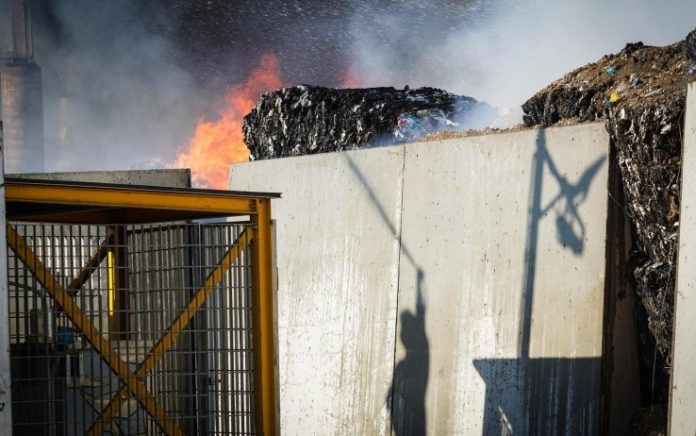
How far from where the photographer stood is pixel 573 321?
6418mm

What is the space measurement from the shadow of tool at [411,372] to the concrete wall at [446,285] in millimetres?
12

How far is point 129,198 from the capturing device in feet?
14.3

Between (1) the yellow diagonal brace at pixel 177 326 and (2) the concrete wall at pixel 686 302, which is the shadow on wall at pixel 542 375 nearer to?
(2) the concrete wall at pixel 686 302

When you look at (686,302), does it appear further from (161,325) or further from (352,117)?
(352,117)

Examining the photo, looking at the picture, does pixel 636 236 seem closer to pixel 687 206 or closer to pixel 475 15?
pixel 687 206

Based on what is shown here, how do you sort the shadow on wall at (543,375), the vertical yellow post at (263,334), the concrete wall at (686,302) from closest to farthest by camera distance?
the vertical yellow post at (263,334), the concrete wall at (686,302), the shadow on wall at (543,375)

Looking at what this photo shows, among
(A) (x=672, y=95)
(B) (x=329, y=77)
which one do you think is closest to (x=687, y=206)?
(A) (x=672, y=95)

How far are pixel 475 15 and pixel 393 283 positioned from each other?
1105 cm

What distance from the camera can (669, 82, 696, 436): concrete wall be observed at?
5.16 m

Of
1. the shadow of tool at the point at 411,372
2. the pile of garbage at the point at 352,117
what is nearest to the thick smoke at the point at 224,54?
the pile of garbage at the point at 352,117

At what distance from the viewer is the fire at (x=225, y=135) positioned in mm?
20875

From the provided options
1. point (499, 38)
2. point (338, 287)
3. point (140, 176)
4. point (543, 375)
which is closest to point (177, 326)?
point (543, 375)

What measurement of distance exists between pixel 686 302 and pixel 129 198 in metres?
2.94

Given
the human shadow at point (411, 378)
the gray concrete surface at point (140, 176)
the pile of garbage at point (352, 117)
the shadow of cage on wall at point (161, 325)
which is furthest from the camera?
the pile of garbage at point (352, 117)
